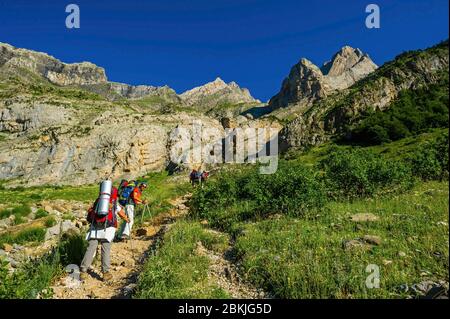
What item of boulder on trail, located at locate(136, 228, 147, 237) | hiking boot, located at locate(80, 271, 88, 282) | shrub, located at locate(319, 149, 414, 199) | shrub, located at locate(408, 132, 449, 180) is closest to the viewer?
hiking boot, located at locate(80, 271, 88, 282)

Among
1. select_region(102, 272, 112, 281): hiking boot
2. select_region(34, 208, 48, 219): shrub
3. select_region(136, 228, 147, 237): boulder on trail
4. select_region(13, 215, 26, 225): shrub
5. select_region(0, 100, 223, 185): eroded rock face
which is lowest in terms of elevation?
Result: select_region(102, 272, 112, 281): hiking boot

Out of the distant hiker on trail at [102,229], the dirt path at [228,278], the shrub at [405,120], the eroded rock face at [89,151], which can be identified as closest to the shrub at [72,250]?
the distant hiker on trail at [102,229]

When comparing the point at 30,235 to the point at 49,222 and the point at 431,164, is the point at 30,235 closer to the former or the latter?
the point at 49,222

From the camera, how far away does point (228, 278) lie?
27.9 feet

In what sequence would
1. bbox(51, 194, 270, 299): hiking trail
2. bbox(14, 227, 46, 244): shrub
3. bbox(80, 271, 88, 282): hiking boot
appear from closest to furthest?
bbox(51, 194, 270, 299): hiking trail → bbox(80, 271, 88, 282): hiking boot → bbox(14, 227, 46, 244): shrub

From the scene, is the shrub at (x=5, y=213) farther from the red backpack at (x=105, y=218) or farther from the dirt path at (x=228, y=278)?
the dirt path at (x=228, y=278)

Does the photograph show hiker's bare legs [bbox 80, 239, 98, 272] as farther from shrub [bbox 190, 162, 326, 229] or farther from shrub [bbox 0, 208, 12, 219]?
shrub [bbox 0, 208, 12, 219]

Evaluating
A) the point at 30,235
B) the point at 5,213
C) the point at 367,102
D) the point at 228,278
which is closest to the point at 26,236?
the point at 30,235

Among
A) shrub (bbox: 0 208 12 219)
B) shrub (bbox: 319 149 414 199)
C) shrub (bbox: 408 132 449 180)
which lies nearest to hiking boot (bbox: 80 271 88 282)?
shrub (bbox: 319 149 414 199)

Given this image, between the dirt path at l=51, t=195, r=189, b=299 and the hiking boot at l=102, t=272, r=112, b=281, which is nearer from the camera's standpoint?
the dirt path at l=51, t=195, r=189, b=299

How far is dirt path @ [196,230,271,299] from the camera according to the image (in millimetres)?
7427

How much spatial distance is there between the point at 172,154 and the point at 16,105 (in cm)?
4402

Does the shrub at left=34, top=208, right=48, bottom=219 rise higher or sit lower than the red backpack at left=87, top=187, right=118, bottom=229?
lower

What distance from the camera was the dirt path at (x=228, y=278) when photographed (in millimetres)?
7427
